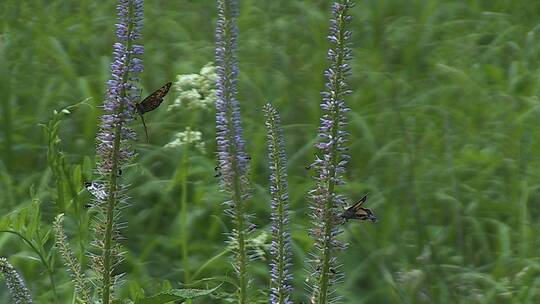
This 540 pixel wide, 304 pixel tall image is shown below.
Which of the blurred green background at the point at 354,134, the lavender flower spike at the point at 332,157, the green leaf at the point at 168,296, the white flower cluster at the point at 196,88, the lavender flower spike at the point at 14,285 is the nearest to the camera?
the lavender flower spike at the point at 332,157

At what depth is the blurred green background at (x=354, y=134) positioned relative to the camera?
15.1 ft

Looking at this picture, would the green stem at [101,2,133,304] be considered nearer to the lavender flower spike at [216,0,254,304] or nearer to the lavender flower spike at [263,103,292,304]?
the lavender flower spike at [216,0,254,304]

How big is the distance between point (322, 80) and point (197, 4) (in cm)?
151

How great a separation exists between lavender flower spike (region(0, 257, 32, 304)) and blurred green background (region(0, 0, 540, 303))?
5.30 ft

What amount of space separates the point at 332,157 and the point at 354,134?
3.68 m

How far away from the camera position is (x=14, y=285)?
2.15 meters

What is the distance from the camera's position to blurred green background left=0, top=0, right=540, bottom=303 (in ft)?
15.1

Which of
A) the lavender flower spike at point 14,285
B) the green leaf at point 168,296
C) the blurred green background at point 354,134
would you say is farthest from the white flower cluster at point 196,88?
the lavender flower spike at point 14,285

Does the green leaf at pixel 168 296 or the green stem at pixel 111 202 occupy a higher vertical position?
the green stem at pixel 111 202

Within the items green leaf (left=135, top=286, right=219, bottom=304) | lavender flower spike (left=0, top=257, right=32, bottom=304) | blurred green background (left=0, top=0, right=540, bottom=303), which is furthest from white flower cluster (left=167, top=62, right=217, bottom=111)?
lavender flower spike (left=0, top=257, right=32, bottom=304)

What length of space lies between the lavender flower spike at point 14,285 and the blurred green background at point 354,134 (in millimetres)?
1614

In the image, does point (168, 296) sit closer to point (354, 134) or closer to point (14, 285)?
point (14, 285)

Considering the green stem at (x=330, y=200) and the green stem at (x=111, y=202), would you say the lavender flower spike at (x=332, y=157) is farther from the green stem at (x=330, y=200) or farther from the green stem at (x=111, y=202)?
the green stem at (x=111, y=202)

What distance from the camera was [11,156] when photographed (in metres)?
5.40
